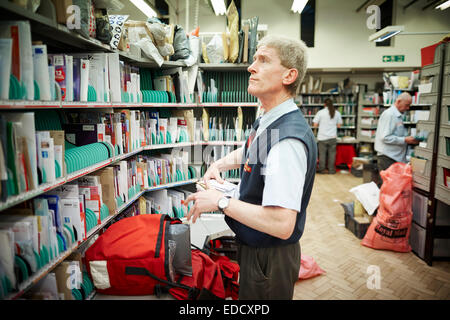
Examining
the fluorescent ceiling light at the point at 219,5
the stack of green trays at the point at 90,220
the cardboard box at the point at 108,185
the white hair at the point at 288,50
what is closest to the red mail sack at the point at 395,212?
the white hair at the point at 288,50

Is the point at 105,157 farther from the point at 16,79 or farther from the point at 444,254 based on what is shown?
the point at 444,254

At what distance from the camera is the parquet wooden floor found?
2.73 meters

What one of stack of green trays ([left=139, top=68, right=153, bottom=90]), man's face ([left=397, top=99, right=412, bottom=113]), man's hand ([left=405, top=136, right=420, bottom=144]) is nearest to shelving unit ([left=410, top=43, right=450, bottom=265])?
man's hand ([left=405, top=136, right=420, bottom=144])

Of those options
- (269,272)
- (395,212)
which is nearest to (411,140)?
(395,212)

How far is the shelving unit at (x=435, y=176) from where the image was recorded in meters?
2.95

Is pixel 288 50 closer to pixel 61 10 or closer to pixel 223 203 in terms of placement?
pixel 223 203

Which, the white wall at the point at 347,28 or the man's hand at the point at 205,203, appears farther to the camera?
the white wall at the point at 347,28

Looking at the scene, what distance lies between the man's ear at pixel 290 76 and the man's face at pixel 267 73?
1 centimetres

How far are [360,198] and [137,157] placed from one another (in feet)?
9.90

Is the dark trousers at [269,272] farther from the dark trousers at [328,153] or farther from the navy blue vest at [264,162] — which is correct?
the dark trousers at [328,153]

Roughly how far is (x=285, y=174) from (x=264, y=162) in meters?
0.15

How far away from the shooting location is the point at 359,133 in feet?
29.8

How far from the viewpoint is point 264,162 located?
1.24 meters

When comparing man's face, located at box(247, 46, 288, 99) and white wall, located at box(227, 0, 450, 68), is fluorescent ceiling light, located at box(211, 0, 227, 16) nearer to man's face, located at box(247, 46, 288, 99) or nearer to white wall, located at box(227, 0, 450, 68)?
white wall, located at box(227, 0, 450, 68)
